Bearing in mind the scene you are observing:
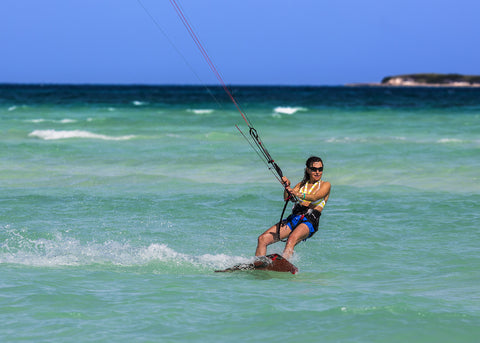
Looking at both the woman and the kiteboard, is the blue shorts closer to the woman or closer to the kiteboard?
the woman

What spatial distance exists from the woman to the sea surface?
363 millimetres

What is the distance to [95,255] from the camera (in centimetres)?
801

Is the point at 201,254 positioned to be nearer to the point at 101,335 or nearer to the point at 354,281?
the point at 354,281

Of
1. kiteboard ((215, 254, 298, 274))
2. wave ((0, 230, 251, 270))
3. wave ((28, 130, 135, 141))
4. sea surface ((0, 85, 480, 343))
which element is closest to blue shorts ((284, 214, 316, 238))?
kiteboard ((215, 254, 298, 274))

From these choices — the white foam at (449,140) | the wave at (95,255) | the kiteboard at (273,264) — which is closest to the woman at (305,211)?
the kiteboard at (273,264)

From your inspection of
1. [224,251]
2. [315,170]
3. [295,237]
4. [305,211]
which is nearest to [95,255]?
[224,251]

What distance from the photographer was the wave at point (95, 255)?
7625mm

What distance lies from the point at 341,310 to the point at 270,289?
918mm

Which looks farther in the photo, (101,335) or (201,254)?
(201,254)

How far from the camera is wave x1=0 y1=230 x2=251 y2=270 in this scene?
25.0ft

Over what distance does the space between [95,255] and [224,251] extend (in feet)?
A: 5.08

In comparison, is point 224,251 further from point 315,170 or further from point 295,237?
point 315,170

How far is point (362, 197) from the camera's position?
39.3 feet

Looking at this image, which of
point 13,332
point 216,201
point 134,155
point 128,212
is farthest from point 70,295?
point 134,155
